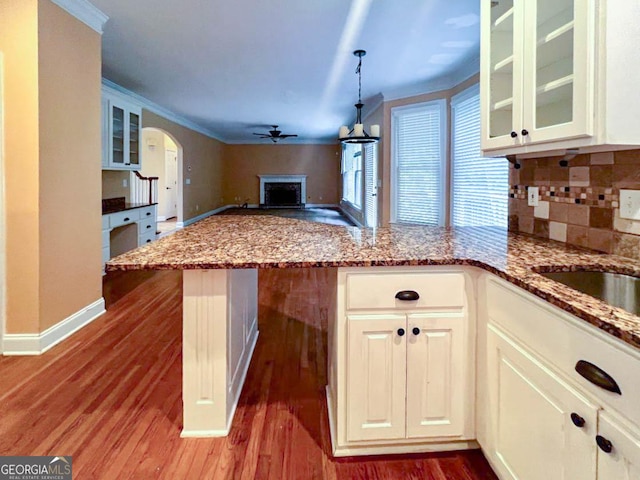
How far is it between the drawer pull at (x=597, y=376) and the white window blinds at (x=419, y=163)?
161 inches

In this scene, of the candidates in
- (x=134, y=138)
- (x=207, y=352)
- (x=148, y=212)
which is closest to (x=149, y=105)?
(x=134, y=138)

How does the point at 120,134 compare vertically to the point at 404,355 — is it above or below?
above

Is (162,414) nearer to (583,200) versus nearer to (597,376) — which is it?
(597,376)

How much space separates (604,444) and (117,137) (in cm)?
540

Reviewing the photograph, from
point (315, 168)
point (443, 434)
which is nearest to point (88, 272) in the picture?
point (443, 434)

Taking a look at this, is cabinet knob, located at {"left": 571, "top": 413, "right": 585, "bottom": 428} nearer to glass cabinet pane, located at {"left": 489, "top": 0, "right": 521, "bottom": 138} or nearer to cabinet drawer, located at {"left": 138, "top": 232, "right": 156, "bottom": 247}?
glass cabinet pane, located at {"left": 489, "top": 0, "right": 521, "bottom": 138}

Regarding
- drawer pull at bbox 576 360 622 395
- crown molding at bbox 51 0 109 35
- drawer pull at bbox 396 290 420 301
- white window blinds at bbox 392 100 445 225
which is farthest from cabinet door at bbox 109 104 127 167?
drawer pull at bbox 576 360 622 395

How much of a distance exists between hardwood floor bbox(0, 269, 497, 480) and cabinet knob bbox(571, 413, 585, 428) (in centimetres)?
74

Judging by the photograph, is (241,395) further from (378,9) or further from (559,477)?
(378,9)

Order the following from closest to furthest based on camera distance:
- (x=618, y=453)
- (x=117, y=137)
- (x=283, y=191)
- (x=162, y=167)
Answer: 1. (x=618, y=453)
2. (x=117, y=137)
3. (x=162, y=167)
4. (x=283, y=191)

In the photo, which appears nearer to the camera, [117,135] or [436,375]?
[436,375]

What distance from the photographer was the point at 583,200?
1766mm

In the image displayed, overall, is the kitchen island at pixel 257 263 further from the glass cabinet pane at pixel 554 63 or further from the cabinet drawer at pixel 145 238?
the cabinet drawer at pixel 145 238

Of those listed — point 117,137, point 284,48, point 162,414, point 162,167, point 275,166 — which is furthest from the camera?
point 275,166
